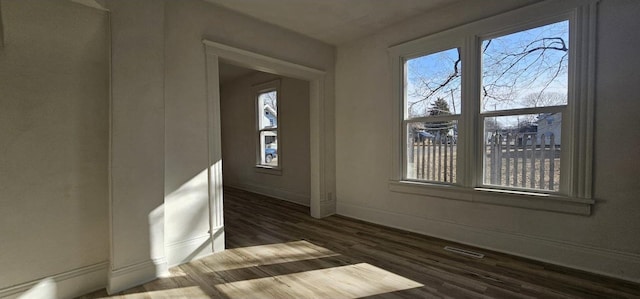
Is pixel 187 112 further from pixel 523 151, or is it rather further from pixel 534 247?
pixel 534 247

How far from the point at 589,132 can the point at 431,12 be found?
1932mm

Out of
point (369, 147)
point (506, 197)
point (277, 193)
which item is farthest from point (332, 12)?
point (277, 193)

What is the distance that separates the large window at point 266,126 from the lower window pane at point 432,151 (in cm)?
297

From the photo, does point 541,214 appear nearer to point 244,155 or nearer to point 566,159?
point 566,159

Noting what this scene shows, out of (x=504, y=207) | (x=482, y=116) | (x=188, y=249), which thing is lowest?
(x=188, y=249)

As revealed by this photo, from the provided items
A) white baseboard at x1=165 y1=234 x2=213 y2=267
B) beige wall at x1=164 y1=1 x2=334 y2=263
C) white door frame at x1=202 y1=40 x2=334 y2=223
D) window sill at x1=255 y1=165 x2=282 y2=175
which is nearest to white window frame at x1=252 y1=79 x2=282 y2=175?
window sill at x1=255 y1=165 x2=282 y2=175

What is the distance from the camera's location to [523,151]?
2.61m

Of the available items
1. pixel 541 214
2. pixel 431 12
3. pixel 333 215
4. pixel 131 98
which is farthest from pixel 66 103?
pixel 541 214

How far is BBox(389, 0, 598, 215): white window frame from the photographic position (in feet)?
7.31

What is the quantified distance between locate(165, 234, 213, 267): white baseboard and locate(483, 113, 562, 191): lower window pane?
9.91 feet

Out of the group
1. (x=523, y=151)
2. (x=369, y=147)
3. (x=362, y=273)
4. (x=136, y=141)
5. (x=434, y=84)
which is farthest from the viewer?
(x=369, y=147)

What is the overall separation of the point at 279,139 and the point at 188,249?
298cm

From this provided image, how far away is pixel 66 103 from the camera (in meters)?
2.00

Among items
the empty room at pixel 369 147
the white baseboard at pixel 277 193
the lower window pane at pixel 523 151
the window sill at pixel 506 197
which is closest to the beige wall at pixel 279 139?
the white baseboard at pixel 277 193
